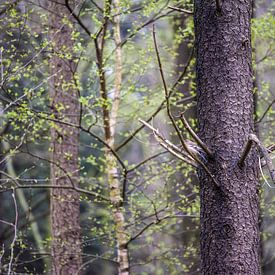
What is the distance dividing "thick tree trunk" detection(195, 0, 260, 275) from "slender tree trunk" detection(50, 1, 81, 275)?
310 cm

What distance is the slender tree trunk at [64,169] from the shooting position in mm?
6145

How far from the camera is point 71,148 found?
6559mm

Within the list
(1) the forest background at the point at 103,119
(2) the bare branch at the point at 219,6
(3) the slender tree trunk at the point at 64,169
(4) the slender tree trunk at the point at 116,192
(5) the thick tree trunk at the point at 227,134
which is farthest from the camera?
(3) the slender tree trunk at the point at 64,169

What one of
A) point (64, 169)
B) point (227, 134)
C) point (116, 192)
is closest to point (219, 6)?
point (227, 134)

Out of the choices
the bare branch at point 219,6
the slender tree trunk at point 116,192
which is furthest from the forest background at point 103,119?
the bare branch at point 219,6

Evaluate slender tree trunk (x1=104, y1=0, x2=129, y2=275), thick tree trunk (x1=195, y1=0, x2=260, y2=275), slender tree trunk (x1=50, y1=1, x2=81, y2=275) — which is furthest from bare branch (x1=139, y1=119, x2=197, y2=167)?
slender tree trunk (x1=50, y1=1, x2=81, y2=275)

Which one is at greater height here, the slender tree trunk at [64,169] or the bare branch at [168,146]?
the slender tree trunk at [64,169]

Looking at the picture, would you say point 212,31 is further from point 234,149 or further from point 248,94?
point 234,149

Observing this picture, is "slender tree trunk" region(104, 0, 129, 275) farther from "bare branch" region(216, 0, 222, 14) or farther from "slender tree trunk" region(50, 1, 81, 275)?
"bare branch" region(216, 0, 222, 14)

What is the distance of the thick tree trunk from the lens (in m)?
2.91

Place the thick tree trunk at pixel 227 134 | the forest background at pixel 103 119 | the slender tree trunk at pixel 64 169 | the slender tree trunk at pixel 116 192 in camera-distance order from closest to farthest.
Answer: the thick tree trunk at pixel 227 134
the forest background at pixel 103 119
the slender tree trunk at pixel 116 192
the slender tree trunk at pixel 64 169

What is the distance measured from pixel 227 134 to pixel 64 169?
340 cm

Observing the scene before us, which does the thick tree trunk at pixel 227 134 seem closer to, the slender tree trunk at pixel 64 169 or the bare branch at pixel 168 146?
the bare branch at pixel 168 146

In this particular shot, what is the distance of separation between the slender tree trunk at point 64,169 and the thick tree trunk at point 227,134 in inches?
122
